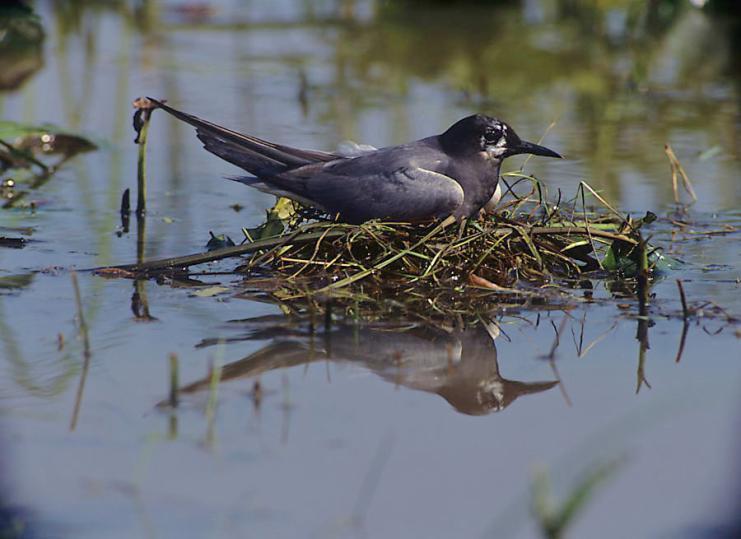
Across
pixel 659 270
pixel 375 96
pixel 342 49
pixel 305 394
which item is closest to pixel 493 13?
pixel 342 49

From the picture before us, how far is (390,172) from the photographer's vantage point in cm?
486

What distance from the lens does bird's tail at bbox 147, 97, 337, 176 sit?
509cm

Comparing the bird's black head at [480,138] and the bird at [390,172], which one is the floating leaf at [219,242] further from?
the bird's black head at [480,138]

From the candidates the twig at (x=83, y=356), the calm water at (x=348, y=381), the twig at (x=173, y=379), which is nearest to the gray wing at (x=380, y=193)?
the calm water at (x=348, y=381)

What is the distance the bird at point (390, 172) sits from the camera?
15.7ft

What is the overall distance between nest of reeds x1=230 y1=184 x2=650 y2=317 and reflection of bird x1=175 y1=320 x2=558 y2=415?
42 centimetres

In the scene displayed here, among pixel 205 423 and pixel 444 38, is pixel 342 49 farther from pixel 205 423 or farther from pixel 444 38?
pixel 205 423

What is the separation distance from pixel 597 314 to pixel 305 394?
123 cm

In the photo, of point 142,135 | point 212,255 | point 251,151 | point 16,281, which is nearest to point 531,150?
point 251,151

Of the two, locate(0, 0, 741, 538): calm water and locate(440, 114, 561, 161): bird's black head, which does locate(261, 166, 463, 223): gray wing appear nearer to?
locate(440, 114, 561, 161): bird's black head

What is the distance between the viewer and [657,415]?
3281mm

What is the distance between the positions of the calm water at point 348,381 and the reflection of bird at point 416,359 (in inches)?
0.4

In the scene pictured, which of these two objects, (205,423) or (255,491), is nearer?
(255,491)

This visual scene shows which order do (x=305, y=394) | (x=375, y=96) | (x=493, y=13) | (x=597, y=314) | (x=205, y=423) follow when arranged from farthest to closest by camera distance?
(x=493, y=13) < (x=375, y=96) < (x=597, y=314) < (x=305, y=394) < (x=205, y=423)
